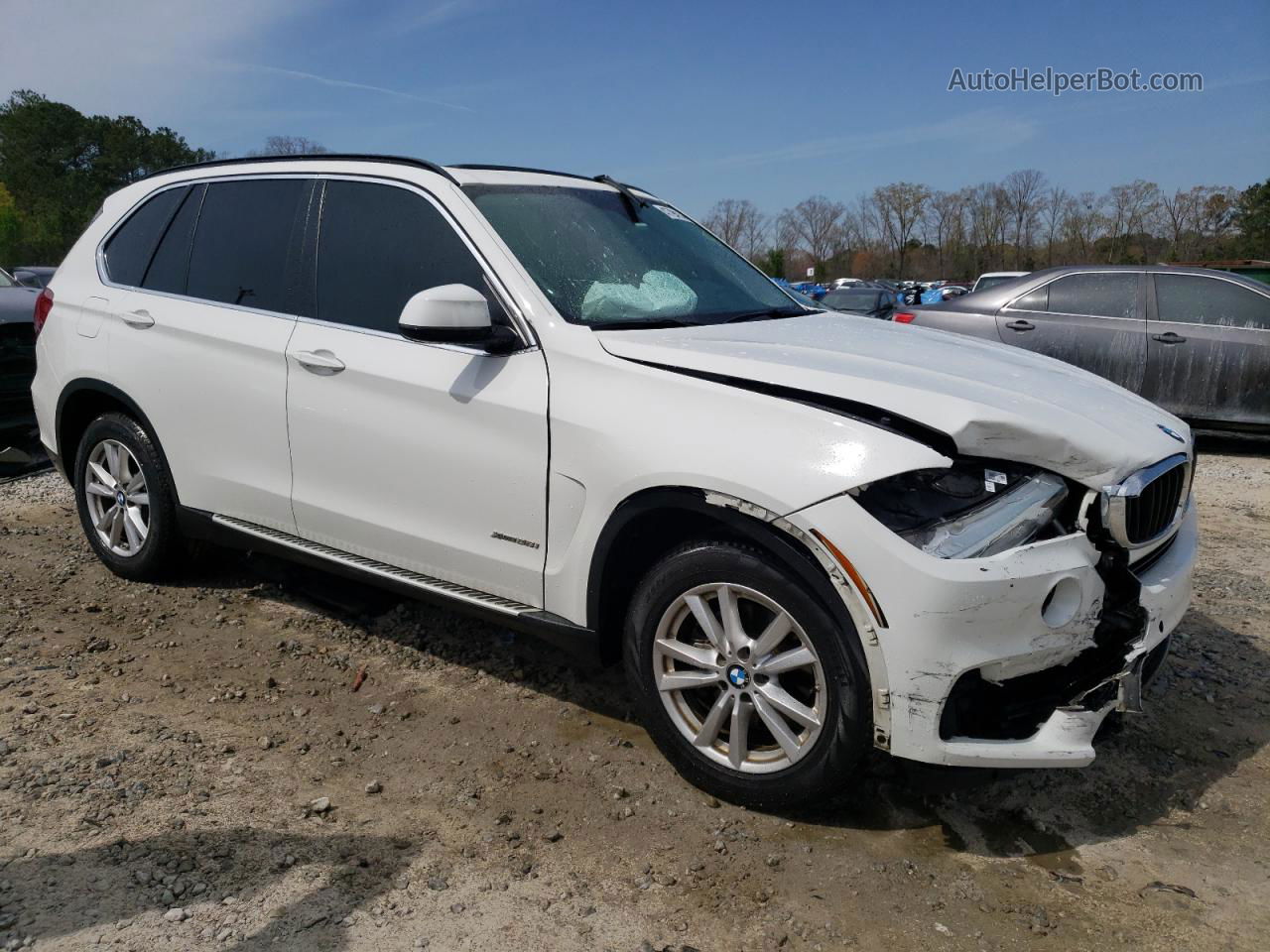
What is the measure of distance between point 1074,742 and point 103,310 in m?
4.41

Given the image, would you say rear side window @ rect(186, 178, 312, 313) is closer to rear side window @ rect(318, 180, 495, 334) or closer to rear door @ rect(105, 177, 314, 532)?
rear door @ rect(105, 177, 314, 532)

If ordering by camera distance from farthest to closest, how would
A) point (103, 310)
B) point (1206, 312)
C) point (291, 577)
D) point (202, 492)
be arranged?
point (1206, 312) < point (291, 577) < point (103, 310) < point (202, 492)

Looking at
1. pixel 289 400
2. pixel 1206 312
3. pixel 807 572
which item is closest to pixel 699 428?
pixel 807 572

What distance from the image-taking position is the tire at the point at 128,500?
176 inches

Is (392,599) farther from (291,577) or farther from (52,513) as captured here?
(52,513)

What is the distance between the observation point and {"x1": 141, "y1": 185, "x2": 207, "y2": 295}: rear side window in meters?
4.40

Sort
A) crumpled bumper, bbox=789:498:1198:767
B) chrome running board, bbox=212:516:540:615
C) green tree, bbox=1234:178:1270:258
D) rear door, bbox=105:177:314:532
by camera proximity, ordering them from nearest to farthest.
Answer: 1. crumpled bumper, bbox=789:498:1198:767
2. chrome running board, bbox=212:516:540:615
3. rear door, bbox=105:177:314:532
4. green tree, bbox=1234:178:1270:258

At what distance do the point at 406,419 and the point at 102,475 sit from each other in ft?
7.30

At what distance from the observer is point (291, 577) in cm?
498

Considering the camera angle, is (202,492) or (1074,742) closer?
(1074,742)

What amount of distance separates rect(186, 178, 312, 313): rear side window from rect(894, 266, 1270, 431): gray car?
6685 mm

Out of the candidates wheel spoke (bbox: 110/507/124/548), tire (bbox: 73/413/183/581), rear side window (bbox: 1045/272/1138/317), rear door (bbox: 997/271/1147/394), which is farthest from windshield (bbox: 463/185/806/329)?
rear side window (bbox: 1045/272/1138/317)

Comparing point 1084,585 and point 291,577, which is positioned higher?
point 1084,585

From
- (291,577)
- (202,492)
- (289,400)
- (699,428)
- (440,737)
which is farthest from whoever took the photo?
(291,577)
